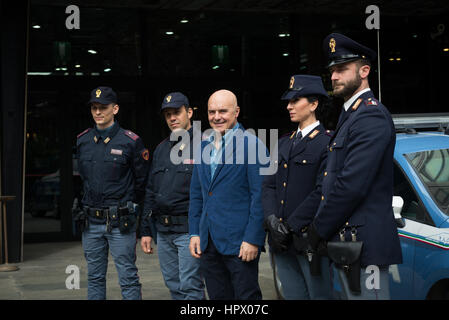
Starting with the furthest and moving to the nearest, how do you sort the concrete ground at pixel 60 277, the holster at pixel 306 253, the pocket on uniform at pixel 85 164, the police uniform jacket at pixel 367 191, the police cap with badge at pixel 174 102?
the concrete ground at pixel 60 277 → the pocket on uniform at pixel 85 164 → the police cap with badge at pixel 174 102 → the holster at pixel 306 253 → the police uniform jacket at pixel 367 191

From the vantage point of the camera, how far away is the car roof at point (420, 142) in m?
5.38

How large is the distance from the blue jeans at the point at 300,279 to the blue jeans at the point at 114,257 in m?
1.53

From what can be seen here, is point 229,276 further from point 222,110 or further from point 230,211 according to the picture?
point 222,110

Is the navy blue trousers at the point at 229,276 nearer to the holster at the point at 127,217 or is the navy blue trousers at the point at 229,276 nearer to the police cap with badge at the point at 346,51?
the holster at the point at 127,217

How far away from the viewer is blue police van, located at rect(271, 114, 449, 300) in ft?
15.3

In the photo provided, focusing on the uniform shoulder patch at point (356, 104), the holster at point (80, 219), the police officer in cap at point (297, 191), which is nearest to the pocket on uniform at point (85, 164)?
the holster at point (80, 219)

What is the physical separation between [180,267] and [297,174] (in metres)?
1.37

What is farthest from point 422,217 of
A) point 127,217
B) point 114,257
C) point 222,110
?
point 114,257

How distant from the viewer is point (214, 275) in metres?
4.57

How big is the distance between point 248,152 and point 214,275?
835mm

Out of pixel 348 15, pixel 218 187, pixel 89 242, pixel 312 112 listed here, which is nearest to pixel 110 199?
pixel 89 242
